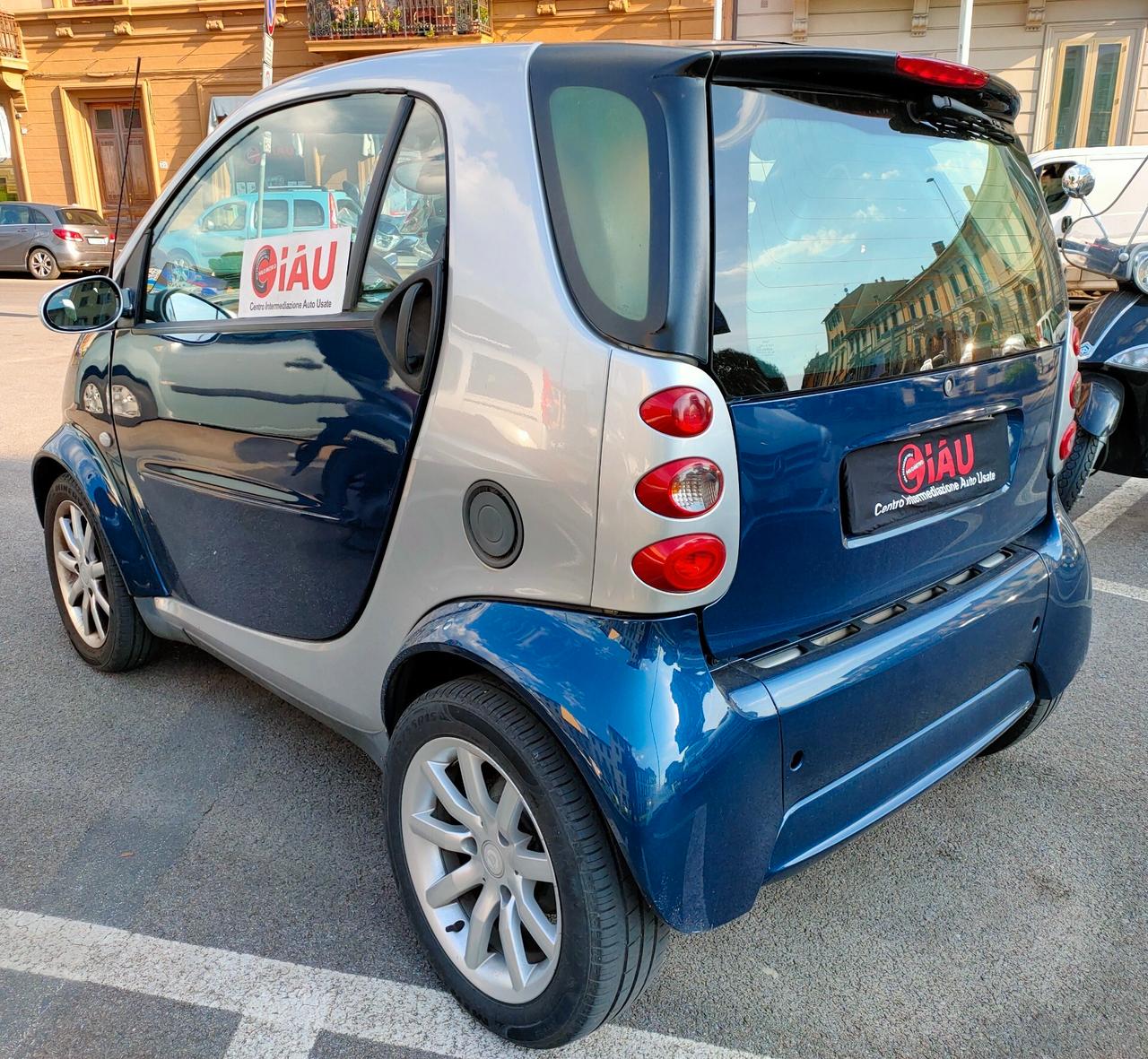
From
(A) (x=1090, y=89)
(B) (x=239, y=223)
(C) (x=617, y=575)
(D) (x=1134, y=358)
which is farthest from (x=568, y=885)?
(A) (x=1090, y=89)

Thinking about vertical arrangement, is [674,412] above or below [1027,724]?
above

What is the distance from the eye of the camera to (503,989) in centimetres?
196

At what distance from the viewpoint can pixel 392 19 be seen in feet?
76.4

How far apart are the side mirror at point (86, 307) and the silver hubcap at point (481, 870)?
170 centimetres

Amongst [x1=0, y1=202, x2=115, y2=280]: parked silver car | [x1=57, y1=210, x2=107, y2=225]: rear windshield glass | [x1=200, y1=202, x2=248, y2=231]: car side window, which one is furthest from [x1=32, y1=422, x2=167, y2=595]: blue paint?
[x1=57, y1=210, x2=107, y2=225]: rear windshield glass

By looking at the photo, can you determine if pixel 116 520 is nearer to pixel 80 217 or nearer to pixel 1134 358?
pixel 1134 358

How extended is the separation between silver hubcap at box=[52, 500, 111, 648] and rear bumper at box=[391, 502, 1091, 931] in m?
1.75

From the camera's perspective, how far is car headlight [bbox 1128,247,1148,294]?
4.50m

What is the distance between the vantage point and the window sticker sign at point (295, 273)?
2.23 m

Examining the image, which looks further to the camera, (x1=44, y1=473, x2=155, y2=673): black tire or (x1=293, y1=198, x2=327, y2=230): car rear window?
(x1=44, y1=473, x2=155, y2=673): black tire

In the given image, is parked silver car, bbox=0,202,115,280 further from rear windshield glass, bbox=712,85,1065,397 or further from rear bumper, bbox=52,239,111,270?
rear windshield glass, bbox=712,85,1065,397

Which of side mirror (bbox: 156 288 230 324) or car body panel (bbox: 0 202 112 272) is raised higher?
side mirror (bbox: 156 288 230 324)

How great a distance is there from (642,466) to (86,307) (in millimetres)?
2050

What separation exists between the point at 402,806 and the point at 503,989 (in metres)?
0.40
